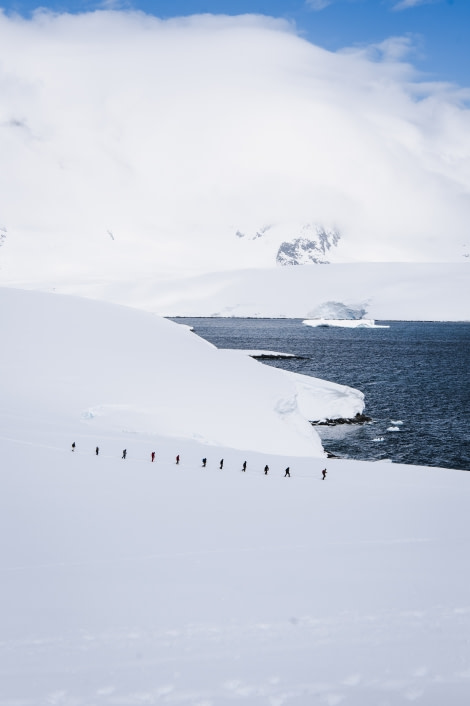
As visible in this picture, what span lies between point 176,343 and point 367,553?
3405 cm

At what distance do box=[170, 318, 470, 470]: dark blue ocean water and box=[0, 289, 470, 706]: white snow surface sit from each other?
526 inches

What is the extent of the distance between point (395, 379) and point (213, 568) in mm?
66207

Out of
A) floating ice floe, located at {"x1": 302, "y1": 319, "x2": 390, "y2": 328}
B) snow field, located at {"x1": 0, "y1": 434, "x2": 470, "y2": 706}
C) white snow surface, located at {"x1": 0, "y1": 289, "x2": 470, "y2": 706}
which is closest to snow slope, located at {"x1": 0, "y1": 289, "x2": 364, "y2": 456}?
white snow surface, located at {"x1": 0, "y1": 289, "x2": 470, "y2": 706}

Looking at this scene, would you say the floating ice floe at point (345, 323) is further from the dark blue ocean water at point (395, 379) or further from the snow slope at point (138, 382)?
the snow slope at point (138, 382)

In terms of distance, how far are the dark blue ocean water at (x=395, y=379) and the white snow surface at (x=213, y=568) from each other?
43.8 ft

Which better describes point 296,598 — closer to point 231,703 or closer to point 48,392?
point 231,703

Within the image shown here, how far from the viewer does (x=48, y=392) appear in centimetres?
3803

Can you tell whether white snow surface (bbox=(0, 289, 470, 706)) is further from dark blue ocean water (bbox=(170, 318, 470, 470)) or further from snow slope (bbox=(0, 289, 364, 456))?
dark blue ocean water (bbox=(170, 318, 470, 470))

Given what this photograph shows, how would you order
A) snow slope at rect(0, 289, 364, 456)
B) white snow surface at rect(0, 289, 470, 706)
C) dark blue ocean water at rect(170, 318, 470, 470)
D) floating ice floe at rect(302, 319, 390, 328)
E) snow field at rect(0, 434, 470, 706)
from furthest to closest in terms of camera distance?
1. floating ice floe at rect(302, 319, 390, 328)
2. dark blue ocean water at rect(170, 318, 470, 470)
3. snow slope at rect(0, 289, 364, 456)
4. white snow surface at rect(0, 289, 470, 706)
5. snow field at rect(0, 434, 470, 706)

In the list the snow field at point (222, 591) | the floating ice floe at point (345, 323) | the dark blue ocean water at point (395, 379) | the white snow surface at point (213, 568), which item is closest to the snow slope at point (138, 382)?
the white snow surface at point (213, 568)

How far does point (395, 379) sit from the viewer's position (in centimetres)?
8012

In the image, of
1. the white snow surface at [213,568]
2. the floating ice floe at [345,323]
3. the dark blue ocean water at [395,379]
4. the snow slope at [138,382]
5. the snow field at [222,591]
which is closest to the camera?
the snow field at [222,591]

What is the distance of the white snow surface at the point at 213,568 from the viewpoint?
12453 millimetres

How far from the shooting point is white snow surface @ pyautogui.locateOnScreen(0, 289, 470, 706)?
40.9 ft
